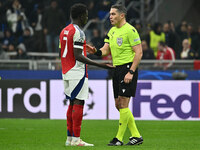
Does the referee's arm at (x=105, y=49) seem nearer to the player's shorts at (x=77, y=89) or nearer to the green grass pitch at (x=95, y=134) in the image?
the player's shorts at (x=77, y=89)

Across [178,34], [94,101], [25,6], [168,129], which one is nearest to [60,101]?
[94,101]

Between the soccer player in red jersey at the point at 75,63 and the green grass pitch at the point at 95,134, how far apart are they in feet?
1.70

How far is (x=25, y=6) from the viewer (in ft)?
74.4

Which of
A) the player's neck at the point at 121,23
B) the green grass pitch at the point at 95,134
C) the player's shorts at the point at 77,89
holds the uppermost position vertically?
the player's neck at the point at 121,23

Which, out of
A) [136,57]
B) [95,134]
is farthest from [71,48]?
[95,134]

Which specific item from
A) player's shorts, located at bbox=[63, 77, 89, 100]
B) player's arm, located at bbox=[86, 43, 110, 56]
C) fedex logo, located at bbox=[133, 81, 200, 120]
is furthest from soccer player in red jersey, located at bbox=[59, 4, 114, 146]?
fedex logo, located at bbox=[133, 81, 200, 120]

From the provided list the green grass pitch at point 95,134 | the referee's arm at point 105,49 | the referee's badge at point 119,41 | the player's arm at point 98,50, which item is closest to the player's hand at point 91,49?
the player's arm at point 98,50

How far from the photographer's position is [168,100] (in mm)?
15477

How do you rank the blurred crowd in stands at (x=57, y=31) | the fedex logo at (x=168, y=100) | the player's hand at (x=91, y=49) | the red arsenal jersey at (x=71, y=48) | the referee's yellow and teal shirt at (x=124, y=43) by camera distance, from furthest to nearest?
the blurred crowd in stands at (x=57, y=31)
the fedex logo at (x=168, y=100)
the player's hand at (x=91, y=49)
the referee's yellow and teal shirt at (x=124, y=43)
the red arsenal jersey at (x=71, y=48)

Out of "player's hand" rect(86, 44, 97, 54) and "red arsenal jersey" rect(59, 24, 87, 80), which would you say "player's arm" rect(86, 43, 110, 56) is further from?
"red arsenal jersey" rect(59, 24, 87, 80)

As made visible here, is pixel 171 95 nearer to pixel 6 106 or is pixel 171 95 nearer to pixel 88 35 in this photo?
pixel 6 106

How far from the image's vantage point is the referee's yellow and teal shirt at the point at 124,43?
904 cm

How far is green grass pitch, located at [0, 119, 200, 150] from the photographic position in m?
8.93

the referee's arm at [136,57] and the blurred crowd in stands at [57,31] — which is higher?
the blurred crowd in stands at [57,31]
